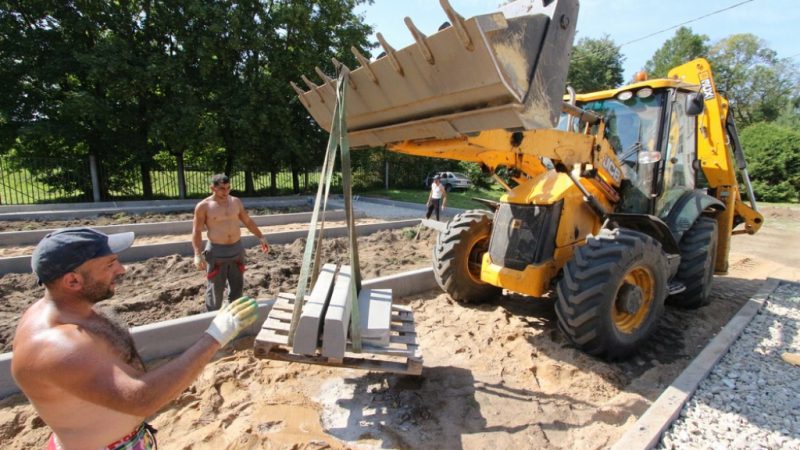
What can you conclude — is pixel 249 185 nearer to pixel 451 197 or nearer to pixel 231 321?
pixel 451 197

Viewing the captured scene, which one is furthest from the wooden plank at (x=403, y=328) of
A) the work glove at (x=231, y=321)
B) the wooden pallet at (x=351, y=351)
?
the work glove at (x=231, y=321)

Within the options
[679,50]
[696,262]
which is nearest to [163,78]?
[696,262]

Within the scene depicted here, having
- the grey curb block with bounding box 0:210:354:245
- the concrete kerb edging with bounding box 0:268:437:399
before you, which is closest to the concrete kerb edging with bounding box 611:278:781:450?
the concrete kerb edging with bounding box 0:268:437:399

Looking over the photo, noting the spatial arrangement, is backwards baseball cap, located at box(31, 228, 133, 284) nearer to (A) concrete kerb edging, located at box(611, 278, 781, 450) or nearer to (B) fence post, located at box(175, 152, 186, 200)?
(A) concrete kerb edging, located at box(611, 278, 781, 450)

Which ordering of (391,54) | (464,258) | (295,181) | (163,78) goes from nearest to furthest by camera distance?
(391,54) < (464,258) < (163,78) < (295,181)

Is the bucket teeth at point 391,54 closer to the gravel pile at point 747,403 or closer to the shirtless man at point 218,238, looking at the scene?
the shirtless man at point 218,238

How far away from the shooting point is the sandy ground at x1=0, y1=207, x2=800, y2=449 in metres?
2.78

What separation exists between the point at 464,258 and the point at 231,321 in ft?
11.6

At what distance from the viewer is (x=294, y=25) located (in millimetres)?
16766

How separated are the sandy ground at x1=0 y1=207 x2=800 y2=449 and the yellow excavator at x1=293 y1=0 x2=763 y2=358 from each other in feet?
1.14

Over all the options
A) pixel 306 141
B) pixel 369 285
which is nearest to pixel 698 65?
→ pixel 369 285

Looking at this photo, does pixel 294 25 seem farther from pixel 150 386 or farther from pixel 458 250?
pixel 150 386

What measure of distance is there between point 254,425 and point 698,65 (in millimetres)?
6781

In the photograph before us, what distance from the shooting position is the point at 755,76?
132ft
